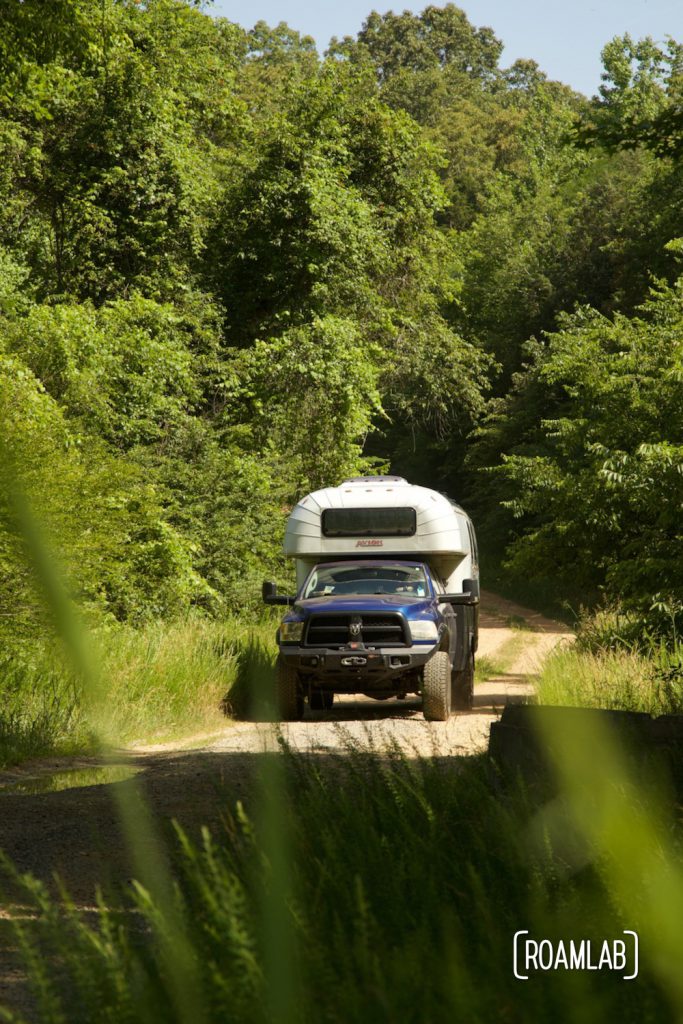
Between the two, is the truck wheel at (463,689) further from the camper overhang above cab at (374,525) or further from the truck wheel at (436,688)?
the truck wheel at (436,688)

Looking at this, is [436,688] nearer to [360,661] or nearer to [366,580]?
[360,661]

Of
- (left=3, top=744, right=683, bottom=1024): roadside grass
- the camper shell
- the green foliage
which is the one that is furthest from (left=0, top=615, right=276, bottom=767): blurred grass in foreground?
(left=3, top=744, right=683, bottom=1024): roadside grass

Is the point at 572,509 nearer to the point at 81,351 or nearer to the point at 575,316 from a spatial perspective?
the point at 81,351

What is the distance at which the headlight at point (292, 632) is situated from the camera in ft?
48.4

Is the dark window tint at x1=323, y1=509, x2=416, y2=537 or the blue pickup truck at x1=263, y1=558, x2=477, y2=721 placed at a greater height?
the dark window tint at x1=323, y1=509, x2=416, y2=537

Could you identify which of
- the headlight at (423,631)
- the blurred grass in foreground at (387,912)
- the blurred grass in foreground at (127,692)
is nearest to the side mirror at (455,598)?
the headlight at (423,631)

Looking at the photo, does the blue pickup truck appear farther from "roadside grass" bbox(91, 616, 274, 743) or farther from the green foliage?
the green foliage

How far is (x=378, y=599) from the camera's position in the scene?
1498cm

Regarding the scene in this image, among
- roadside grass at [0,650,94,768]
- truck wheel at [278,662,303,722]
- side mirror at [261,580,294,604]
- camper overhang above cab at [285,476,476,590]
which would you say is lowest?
truck wheel at [278,662,303,722]

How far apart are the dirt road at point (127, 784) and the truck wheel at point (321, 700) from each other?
12 centimetres

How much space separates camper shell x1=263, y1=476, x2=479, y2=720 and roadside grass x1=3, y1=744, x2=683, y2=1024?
8723 millimetres

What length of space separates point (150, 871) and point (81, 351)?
680 inches

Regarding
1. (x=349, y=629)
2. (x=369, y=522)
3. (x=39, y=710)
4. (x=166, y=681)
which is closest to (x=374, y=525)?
(x=369, y=522)

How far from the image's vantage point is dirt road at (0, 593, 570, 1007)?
6738 millimetres
